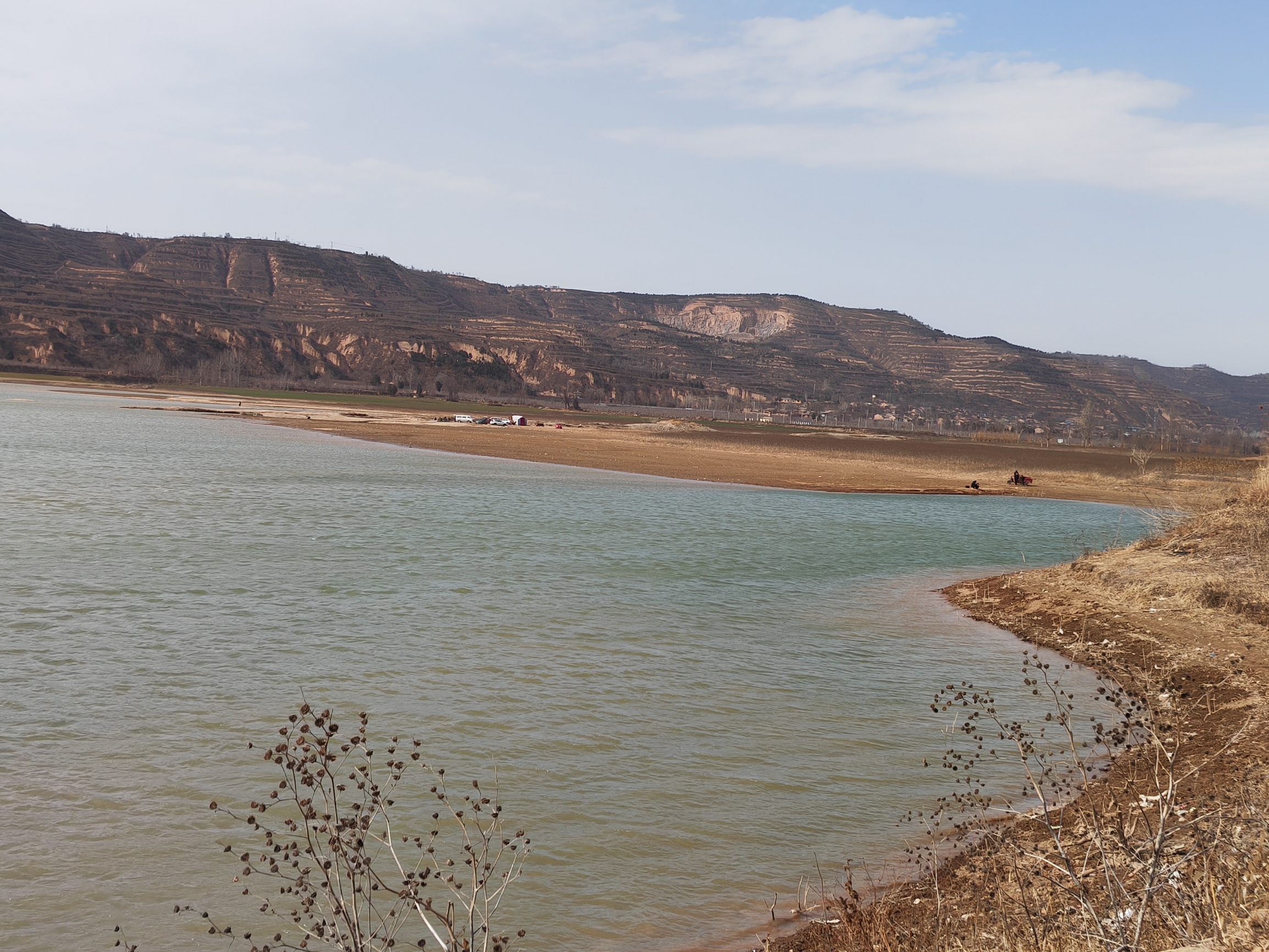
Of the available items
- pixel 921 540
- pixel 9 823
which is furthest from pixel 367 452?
pixel 9 823

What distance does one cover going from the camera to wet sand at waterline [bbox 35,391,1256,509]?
157 ft

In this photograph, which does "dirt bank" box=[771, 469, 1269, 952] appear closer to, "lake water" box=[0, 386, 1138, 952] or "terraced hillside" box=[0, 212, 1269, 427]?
"lake water" box=[0, 386, 1138, 952]

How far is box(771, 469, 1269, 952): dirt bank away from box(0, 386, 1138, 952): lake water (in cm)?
93

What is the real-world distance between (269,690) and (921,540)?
21.2 metres

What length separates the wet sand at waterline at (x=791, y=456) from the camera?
47875 millimetres

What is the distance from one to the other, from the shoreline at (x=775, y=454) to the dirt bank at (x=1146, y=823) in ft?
28.6

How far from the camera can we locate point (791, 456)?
6612cm

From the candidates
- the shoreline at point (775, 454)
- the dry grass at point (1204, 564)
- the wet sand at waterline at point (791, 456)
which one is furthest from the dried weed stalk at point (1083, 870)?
the wet sand at waterline at point (791, 456)

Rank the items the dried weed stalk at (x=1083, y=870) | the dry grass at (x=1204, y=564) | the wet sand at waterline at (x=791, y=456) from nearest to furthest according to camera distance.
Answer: the dried weed stalk at (x=1083, y=870) → the dry grass at (x=1204, y=564) → the wet sand at waterline at (x=791, y=456)

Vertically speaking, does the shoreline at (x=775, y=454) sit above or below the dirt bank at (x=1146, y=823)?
above

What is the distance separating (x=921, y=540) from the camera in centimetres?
2812

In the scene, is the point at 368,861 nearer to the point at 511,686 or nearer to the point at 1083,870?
the point at 1083,870

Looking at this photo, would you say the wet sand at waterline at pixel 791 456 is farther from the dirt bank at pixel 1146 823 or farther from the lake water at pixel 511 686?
the lake water at pixel 511 686

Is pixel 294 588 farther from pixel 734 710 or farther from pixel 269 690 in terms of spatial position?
pixel 734 710
